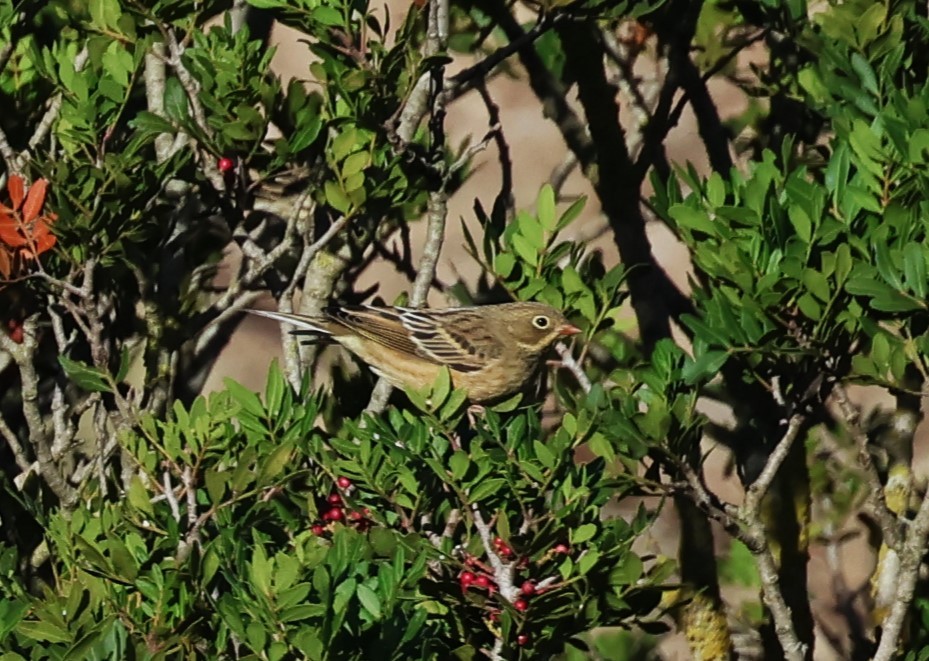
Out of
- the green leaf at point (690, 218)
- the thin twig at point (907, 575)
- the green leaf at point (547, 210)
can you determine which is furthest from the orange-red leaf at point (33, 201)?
the thin twig at point (907, 575)

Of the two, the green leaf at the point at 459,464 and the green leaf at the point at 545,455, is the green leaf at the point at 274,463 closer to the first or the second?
the green leaf at the point at 459,464

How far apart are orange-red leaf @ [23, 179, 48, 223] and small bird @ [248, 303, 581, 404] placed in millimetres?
935

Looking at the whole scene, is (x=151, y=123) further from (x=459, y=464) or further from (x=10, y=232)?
(x=459, y=464)

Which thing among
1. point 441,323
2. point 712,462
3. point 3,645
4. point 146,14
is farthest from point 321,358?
point 3,645

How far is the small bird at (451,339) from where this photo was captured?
4.49 metres

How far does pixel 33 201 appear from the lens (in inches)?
136

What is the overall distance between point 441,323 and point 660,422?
1.91 meters

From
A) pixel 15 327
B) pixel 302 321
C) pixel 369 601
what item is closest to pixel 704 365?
pixel 369 601

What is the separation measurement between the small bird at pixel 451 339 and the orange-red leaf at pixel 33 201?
0.94 m

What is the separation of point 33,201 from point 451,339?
1.96m

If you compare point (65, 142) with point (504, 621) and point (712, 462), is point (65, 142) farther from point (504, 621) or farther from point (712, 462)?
point (712, 462)

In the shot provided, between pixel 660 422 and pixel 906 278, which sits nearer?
pixel 906 278

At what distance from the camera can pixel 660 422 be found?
10.7 ft

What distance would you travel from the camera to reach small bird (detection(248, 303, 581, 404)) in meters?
4.49
